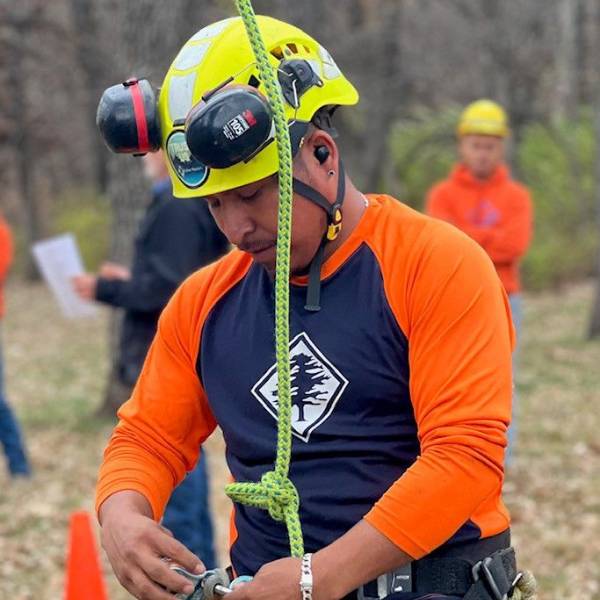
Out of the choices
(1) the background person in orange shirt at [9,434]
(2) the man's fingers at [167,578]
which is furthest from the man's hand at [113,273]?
(2) the man's fingers at [167,578]

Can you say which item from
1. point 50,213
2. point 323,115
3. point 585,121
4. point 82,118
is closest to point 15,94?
point 50,213

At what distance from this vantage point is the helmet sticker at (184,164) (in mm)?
2447

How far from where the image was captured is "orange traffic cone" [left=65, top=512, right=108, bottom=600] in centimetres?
491

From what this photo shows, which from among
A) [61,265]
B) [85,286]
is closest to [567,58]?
[61,265]

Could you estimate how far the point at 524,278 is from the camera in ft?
60.3

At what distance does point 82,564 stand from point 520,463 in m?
3.84

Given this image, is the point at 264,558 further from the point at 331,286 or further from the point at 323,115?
the point at 323,115

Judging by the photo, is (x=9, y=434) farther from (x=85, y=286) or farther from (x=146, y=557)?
(x=146, y=557)

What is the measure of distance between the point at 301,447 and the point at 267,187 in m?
0.57

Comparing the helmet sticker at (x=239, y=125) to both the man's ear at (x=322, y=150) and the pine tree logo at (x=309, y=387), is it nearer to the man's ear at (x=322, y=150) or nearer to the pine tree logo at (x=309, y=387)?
the man's ear at (x=322, y=150)

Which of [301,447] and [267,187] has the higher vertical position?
[267,187]

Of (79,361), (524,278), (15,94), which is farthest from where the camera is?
(15,94)

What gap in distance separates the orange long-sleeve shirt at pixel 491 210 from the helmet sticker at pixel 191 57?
4.99 m

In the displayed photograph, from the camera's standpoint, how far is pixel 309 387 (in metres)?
2.54
